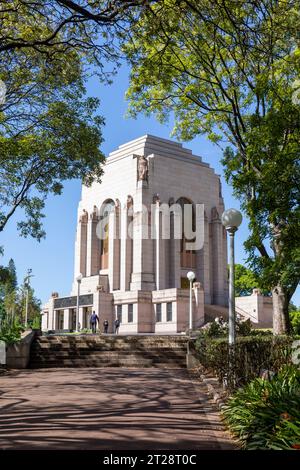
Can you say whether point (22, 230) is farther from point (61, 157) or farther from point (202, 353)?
point (202, 353)

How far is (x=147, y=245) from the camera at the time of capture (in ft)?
156

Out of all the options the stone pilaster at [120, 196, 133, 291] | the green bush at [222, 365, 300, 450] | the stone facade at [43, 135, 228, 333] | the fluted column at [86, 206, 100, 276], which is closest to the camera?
the green bush at [222, 365, 300, 450]

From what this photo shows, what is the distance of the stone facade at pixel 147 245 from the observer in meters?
44.2

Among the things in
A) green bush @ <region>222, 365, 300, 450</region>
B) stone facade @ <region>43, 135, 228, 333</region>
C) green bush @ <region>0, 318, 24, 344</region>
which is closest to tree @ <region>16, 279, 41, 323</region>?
stone facade @ <region>43, 135, 228, 333</region>

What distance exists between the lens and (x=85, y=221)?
54.9m

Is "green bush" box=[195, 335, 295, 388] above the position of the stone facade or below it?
below

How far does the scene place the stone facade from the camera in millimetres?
44250

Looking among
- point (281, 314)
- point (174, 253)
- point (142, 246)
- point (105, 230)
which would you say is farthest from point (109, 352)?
point (105, 230)

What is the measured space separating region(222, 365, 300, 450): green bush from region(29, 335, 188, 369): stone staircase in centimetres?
1138

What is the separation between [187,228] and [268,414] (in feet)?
151

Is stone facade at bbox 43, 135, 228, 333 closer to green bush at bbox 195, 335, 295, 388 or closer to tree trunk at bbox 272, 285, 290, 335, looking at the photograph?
tree trunk at bbox 272, 285, 290, 335

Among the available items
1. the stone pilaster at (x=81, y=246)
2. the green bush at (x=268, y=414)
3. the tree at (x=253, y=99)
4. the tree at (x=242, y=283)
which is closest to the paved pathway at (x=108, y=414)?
the green bush at (x=268, y=414)

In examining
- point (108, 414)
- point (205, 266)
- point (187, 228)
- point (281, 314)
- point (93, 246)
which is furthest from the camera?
point (93, 246)

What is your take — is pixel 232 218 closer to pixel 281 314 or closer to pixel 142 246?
pixel 281 314
